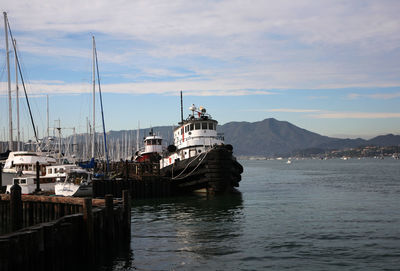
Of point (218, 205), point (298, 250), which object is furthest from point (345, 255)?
point (218, 205)

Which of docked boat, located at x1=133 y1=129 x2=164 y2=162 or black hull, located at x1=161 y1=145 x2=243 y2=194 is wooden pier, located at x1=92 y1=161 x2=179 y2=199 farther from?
docked boat, located at x1=133 y1=129 x2=164 y2=162

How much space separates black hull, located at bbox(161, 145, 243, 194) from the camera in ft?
125

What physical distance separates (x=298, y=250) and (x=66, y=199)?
36.9 feet

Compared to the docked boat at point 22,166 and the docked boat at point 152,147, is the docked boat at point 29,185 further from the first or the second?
the docked boat at point 152,147

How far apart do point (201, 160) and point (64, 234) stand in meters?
25.7

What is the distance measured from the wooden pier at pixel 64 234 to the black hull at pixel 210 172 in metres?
18.5

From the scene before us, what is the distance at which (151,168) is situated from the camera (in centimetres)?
4728

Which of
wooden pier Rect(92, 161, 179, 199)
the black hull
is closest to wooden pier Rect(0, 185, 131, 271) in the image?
wooden pier Rect(92, 161, 179, 199)

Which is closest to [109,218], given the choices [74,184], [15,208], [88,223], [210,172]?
[88,223]

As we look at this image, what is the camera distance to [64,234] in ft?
44.2

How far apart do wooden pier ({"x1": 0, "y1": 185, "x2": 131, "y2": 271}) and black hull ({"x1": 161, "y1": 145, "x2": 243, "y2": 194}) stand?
18531mm

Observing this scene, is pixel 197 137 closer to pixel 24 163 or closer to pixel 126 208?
pixel 24 163

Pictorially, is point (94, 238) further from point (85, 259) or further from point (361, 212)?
point (361, 212)

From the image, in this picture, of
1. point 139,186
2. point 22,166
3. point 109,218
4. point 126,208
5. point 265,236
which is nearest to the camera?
point 109,218
